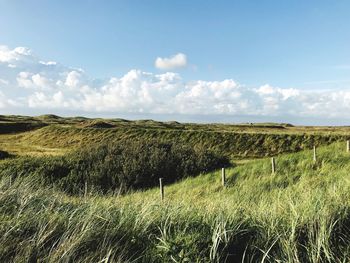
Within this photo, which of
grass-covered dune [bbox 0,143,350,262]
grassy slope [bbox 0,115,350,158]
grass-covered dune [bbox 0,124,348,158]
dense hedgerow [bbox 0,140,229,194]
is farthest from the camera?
grassy slope [bbox 0,115,350,158]

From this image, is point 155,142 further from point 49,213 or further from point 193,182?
point 49,213

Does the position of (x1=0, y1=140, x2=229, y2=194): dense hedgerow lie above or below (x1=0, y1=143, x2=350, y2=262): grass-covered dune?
→ below

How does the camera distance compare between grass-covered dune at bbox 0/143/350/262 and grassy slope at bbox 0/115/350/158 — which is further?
grassy slope at bbox 0/115/350/158

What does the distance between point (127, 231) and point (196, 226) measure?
3.10 feet

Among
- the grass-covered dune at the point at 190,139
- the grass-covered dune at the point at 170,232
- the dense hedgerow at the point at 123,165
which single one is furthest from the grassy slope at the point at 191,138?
the grass-covered dune at the point at 170,232

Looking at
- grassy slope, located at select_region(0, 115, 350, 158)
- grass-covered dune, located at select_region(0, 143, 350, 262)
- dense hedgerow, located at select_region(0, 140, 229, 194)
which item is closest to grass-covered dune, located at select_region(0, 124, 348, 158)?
grassy slope, located at select_region(0, 115, 350, 158)

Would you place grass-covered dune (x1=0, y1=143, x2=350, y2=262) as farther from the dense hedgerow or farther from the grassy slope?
the grassy slope

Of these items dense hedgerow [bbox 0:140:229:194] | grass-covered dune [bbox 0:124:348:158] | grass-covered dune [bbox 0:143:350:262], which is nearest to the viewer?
grass-covered dune [bbox 0:143:350:262]

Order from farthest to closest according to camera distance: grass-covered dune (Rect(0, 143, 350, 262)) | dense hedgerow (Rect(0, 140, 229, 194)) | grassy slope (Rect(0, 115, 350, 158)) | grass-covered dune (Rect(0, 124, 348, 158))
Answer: grassy slope (Rect(0, 115, 350, 158))
grass-covered dune (Rect(0, 124, 348, 158))
dense hedgerow (Rect(0, 140, 229, 194))
grass-covered dune (Rect(0, 143, 350, 262))

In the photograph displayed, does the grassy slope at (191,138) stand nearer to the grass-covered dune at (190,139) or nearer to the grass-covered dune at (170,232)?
the grass-covered dune at (190,139)

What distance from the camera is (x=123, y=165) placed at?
31.1m

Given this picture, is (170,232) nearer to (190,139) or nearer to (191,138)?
(190,139)

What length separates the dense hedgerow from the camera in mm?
30078

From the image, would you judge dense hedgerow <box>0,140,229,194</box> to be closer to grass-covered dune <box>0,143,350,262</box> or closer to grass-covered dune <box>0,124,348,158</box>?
grass-covered dune <box>0,124,348,158</box>
